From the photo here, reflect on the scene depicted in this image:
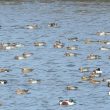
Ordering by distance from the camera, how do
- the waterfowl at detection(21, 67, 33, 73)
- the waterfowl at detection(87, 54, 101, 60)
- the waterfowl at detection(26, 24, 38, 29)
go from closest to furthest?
1. the waterfowl at detection(21, 67, 33, 73)
2. the waterfowl at detection(87, 54, 101, 60)
3. the waterfowl at detection(26, 24, 38, 29)

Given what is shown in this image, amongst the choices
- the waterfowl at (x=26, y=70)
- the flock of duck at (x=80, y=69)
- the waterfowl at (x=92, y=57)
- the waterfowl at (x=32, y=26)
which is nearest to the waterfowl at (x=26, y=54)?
the flock of duck at (x=80, y=69)

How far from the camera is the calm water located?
7150cm

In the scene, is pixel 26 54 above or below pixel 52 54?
above

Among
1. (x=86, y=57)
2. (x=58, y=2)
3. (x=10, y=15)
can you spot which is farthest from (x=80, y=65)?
(x=58, y=2)

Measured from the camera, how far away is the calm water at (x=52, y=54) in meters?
71.5

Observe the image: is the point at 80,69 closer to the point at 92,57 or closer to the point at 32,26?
the point at 92,57

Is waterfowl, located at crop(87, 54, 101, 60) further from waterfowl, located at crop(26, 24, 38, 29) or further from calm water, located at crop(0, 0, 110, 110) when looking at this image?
waterfowl, located at crop(26, 24, 38, 29)

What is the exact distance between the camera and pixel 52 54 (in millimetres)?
95375

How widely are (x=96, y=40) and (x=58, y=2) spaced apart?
42526mm

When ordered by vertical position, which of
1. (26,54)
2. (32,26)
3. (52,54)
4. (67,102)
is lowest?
(67,102)

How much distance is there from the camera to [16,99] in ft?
235

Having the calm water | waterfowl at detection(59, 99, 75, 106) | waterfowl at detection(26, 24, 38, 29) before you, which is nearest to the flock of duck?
waterfowl at detection(59, 99, 75, 106)

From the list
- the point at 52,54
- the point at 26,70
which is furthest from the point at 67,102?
the point at 52,54

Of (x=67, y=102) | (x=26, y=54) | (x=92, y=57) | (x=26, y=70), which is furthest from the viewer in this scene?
(x=26, y=54)
